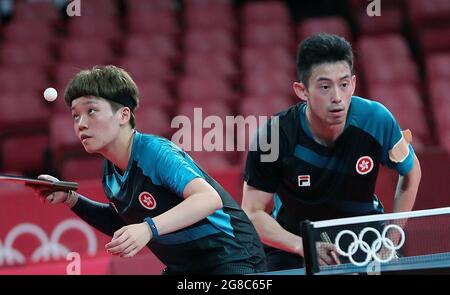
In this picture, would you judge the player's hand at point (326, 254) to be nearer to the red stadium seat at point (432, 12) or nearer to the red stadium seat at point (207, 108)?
the red stadium seat at point (207, 108)

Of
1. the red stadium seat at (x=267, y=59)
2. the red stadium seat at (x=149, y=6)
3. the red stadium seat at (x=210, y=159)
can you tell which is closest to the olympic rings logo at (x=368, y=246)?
the red stadium seat at (x=210, y=159)

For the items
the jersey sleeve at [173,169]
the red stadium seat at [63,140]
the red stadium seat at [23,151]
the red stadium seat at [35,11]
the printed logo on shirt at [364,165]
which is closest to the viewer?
the jersey sleeve at [173,169]

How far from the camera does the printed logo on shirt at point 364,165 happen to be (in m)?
3.05

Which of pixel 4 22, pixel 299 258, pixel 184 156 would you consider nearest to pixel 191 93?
pixel 4 22

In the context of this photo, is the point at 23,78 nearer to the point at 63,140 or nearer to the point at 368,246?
the point at 63,140

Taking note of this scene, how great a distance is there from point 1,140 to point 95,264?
2465 mm

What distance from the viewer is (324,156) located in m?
3.05

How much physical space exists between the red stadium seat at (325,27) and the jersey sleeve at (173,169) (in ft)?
14.1

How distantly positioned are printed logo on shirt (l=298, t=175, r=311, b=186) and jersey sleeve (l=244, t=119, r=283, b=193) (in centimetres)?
8

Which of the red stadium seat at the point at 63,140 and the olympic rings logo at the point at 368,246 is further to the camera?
the red stadium seat at the point at 63,140

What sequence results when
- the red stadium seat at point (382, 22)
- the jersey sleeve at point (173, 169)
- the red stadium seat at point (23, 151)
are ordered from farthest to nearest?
the red stadium seat at point (382, 22) < the red stadium seat at point (23, 151) < the jersey sleeve at point (173, 169)

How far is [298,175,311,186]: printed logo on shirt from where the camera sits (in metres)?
3.07

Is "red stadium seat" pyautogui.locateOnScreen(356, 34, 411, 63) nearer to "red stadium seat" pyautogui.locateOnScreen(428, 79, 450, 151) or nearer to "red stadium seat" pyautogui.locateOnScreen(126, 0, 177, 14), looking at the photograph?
"red stadium seat" pyautogui.locateOnScreen(428, 79, 450, 151)
